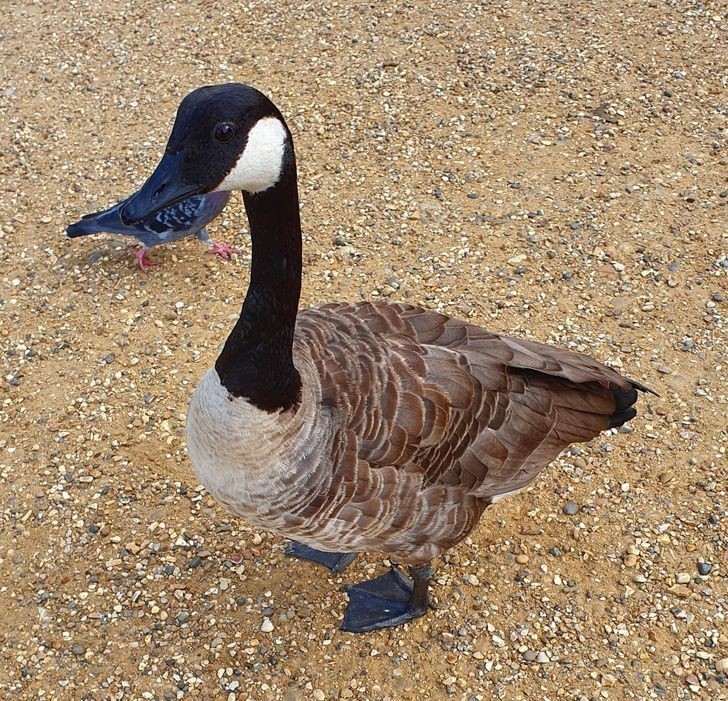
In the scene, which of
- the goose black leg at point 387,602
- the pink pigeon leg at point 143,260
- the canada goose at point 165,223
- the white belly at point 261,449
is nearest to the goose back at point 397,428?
the white belly at point 261,449

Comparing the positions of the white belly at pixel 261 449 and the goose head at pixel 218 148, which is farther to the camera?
the white belly at pixel 261 449

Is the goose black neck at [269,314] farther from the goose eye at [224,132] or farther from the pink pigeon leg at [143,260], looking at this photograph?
the pink pigeon leg at [143,260]

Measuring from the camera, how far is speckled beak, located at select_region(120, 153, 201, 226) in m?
2.78

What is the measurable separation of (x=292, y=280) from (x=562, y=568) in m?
2.50

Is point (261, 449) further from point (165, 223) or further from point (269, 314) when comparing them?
point (165, 223)

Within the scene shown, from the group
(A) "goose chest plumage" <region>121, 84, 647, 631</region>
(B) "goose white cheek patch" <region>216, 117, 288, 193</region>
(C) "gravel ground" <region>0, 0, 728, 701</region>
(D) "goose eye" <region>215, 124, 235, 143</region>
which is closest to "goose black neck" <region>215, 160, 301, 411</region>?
(A) "goose chest plumage" <region>121, 84, 647, 631</region>

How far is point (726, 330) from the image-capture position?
5.66 metres

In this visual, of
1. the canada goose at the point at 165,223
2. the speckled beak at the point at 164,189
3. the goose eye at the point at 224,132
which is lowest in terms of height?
the canada goose at the point at 165,223

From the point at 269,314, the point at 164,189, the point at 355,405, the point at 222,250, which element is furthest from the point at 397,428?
the point at 222,250

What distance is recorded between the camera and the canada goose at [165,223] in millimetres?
5879

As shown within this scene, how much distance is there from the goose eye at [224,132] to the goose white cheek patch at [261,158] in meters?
0.07

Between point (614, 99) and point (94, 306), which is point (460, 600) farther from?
point (614, 99)

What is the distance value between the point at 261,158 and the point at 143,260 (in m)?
3.76

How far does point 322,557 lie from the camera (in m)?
4.55
